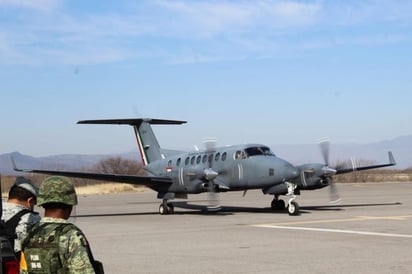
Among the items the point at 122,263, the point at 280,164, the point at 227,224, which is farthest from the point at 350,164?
the point at 122,263

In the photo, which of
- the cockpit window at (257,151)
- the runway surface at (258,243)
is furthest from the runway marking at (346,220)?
the cockpit window at (257,151)

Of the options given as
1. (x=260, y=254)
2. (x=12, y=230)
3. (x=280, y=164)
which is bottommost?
(x=260, y=254)

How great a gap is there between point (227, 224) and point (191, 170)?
19.5ft

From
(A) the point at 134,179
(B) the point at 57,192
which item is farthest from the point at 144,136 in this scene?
(B) the point at 57,192

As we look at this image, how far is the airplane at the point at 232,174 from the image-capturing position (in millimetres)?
24516

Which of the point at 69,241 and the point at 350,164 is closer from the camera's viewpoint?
the point at 69,241

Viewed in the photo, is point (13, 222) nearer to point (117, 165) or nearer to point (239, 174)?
point (239, 174)

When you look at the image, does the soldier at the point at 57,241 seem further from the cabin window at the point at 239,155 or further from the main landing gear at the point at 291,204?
the cabin window at the point at 239,155

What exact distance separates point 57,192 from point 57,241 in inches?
12.9

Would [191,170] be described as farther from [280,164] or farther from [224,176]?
[280,164]

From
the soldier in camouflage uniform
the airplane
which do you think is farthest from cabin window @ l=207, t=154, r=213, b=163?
the soldier in camouflage uniform

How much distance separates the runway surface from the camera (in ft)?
37.8

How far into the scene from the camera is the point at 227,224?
67.6 feet

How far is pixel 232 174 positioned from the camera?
2561 cm
